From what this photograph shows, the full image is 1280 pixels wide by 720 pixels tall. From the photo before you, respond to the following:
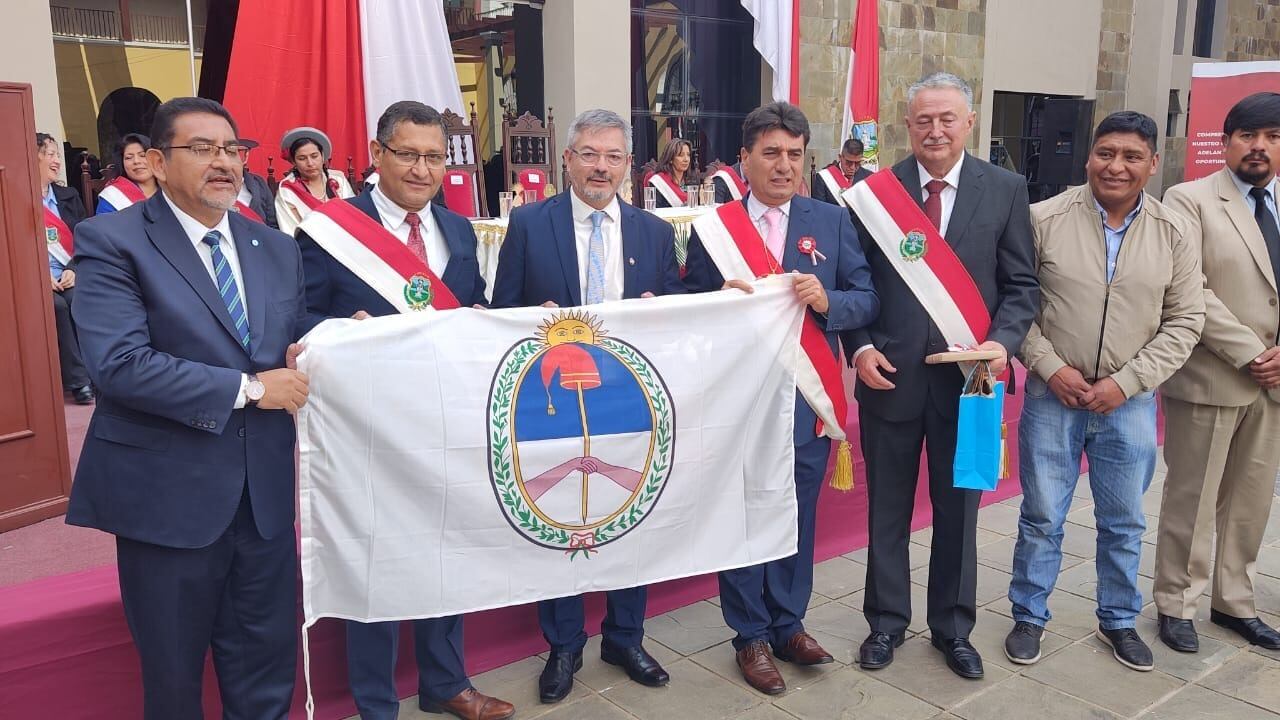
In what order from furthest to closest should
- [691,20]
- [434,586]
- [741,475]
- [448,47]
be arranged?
[691,20] < [448,47] < [741,475] < [434,586]

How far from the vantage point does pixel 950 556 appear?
2842mm

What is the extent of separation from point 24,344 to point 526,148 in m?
4.55

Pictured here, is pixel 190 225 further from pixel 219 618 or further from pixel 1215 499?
pixel 1215 499

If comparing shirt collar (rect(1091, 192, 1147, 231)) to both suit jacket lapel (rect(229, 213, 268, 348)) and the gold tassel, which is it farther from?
suit jacket lapel (rect(229, 213, 268, 348))

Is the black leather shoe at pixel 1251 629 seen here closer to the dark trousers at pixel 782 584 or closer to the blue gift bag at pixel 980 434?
the blue gift bag at pixel 980 434

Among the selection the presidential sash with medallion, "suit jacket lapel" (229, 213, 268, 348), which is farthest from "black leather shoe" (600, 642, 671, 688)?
"suit jacket lapel" (229, 213, 268, 348)

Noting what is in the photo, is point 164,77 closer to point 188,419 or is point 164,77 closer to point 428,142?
point 428,142

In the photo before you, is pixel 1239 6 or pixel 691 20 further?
pixel 1239 6

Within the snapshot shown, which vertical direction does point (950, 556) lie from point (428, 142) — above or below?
below

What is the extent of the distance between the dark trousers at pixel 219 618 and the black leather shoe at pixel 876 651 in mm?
1622

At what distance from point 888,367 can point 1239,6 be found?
1786 centimetres

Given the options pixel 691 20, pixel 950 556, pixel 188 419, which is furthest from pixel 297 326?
pixel 691 20

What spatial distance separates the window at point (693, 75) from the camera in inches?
407

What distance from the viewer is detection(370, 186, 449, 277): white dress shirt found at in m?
2.47
